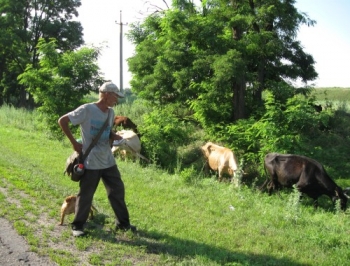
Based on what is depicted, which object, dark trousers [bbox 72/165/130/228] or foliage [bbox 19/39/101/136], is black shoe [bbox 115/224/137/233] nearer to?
dark trousers [bbox 72/165/130/228]

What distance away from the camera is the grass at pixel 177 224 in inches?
205

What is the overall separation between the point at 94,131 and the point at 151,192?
3480 mm

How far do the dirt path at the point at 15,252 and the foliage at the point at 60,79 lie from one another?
11.5 metres

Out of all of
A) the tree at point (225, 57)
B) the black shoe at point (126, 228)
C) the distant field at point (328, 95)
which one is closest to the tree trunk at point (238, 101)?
the tree at point (225, 57)

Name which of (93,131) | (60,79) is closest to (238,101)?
(60,79)

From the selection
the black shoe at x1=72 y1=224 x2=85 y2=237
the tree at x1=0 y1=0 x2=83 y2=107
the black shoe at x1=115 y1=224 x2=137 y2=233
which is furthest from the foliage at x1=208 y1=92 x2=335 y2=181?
the tree at x1=0 y1=0 x2=83 y2=107

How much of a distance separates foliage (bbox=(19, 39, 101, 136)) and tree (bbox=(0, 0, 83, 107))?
16.7m

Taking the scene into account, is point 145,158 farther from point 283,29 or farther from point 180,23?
point 283,29

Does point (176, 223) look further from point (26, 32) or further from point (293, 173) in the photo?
point (26, 32)

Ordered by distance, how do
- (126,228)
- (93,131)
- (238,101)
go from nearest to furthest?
(93,131) < (126,228) < (238,101)

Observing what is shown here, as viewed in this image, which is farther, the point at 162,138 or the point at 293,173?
the point at 162,138

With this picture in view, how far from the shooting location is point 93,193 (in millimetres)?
5621

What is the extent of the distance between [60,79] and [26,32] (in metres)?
19.9

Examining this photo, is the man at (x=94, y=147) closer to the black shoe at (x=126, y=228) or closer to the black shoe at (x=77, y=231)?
the black shoe at (x=77, y=231)
